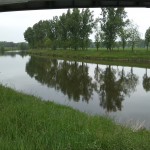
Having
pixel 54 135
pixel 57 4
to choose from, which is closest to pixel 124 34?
pixel 57 4

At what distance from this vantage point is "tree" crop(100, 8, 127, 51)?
87875mm

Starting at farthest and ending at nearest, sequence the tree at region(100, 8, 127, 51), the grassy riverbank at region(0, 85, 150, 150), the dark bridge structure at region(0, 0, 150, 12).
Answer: the tree at region(100, 8, 127, 51) < the dark bridge structure at region(0, 0, 150, 12) < the grassy riverbank at region(0, 85, 150, 150)

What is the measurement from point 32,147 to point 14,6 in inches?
629

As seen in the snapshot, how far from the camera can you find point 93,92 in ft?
93.7

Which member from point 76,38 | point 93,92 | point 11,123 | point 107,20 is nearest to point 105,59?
point 107,20

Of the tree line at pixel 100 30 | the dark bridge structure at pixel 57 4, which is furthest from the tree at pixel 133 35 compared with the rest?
the dark bridge structure at pixel 57 4

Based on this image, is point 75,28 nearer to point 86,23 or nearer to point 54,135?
point 86,23

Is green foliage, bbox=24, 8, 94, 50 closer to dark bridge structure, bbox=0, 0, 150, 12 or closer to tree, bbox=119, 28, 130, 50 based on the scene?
tree, bbox=119, 28, 130, 50

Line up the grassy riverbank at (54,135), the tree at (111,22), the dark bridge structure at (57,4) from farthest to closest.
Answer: the tree at (111,22) → the dark bridge structure at (57,4) → the grassy riverbank at (54,135)

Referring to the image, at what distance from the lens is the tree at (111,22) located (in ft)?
288

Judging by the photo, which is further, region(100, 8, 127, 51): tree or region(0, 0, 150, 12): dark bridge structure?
region(100, 8, 127, 51): tree

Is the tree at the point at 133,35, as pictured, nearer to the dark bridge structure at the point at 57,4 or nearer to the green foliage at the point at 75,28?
the green foliage at the point at 75,28

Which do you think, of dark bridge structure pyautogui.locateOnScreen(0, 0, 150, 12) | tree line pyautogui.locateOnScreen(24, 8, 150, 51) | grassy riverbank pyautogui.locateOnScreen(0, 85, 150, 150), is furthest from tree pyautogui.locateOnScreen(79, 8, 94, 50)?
grassy riverbank pyautogui.locateOnScreen(0, 85, 150, 150)

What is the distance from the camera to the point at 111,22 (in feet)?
286
